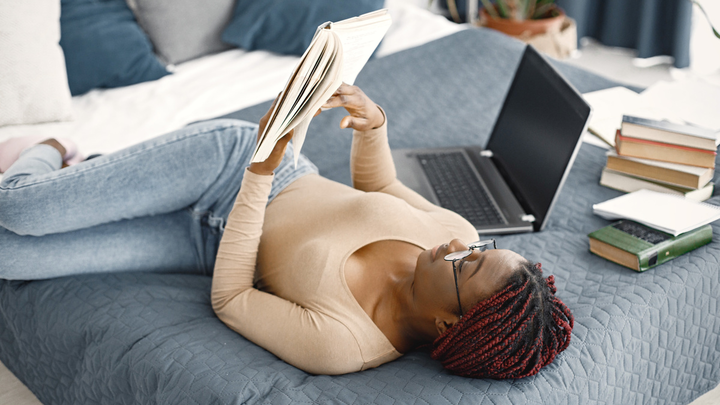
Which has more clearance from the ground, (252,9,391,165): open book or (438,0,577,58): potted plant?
(252,9,391,165): open book

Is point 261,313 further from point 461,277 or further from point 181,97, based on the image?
point 181,97

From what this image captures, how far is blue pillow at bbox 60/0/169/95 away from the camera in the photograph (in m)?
2.08

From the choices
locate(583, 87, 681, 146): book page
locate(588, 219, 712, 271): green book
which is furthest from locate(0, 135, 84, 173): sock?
locate(583, 87, 681, 146): book page

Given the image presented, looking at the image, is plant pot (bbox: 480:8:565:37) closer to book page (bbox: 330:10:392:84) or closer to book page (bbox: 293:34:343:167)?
book page (bbox: 330:10:392:84)

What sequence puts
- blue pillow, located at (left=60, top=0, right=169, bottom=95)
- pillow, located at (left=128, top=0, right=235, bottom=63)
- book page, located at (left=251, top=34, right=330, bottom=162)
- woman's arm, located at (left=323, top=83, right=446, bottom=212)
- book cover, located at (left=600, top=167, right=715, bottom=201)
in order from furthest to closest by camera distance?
pillow, located at (left=128, top=0, right=235, bottom=63)
blue pillow, located at (left=60, top=0, right=169, bottom=95)
book cover, located at (left=600, top=167, right=715, bottom=201)
woman's arm, located at (left=323, top=83, right=446, bottom=212)
book page, located at (left=251, top=34, right=330, bottom=162)

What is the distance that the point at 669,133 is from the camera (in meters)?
1.46

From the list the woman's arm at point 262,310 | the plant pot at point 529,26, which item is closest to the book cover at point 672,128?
the woman's arm at point 262,310

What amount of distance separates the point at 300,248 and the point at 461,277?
345 millimetres

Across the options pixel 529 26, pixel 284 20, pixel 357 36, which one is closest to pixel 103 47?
pixel 284 20

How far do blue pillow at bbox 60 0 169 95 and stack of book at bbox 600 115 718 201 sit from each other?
164 centimetres

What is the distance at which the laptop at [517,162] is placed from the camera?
140cm

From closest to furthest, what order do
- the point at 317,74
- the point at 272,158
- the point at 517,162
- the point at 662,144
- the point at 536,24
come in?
the point at 317,74, the point at 272,158, the point at 662,144, the point at 517,162, the point at 536,24

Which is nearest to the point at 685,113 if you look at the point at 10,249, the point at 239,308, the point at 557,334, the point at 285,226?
the point at 557,334

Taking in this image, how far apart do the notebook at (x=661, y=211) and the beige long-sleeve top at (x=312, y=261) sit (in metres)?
0.39
